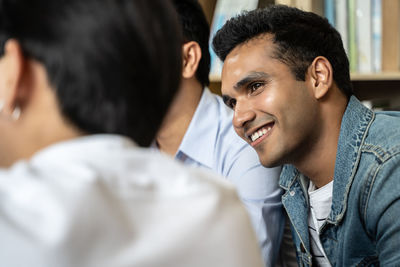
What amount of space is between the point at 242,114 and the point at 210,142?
17 centimetres

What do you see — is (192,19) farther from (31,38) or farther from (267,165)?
(31,38)

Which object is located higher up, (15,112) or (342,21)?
(15,112)

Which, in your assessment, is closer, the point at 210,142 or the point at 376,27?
the point at 210,142

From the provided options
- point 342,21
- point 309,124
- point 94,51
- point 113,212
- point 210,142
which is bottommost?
point 210,142

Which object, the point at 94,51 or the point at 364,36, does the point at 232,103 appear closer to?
the point at 364,36

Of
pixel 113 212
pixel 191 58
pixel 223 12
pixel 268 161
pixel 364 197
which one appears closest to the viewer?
pixel 113 212

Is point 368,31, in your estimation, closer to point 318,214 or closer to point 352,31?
point 352,31

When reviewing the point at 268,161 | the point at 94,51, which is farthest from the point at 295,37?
the point at 94,51

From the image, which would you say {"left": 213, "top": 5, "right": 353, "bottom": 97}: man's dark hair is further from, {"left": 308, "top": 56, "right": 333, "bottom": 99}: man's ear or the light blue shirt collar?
the light blue shirt collar

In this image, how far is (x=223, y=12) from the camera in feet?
5.56

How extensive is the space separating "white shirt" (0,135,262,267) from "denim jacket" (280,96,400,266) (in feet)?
1.96

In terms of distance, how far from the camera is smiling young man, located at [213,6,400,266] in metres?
1.08

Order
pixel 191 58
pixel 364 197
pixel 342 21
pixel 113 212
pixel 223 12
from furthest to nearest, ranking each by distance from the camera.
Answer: pixel 223 12 < pixel 342 21 < pixel 191 58 < pixel 364 197 < pixel 113 212

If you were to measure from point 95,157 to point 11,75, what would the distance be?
0.41ft
